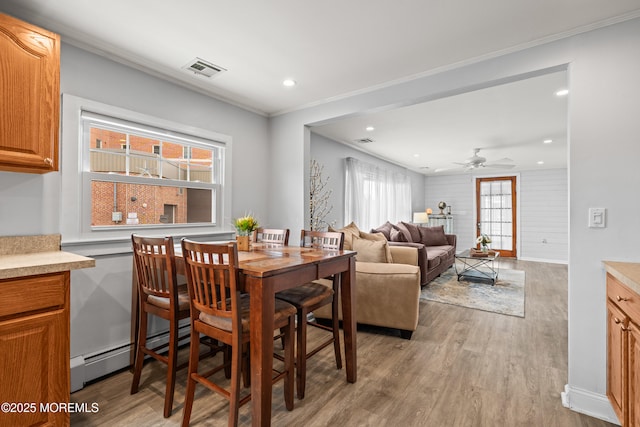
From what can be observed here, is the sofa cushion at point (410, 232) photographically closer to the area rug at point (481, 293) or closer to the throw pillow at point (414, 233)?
the throw pillow at point (414, 233)

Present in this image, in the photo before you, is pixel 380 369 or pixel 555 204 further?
pixel 555 204

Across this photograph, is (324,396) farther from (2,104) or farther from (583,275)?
(2,104)

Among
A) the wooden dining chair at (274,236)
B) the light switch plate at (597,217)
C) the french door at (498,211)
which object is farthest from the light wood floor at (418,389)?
the french door at (498,211)

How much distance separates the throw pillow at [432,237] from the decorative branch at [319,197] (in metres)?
2.60

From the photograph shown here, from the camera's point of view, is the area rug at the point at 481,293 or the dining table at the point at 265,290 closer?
the dining table at the point at 265,290

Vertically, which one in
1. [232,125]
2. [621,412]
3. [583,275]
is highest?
[232,125]

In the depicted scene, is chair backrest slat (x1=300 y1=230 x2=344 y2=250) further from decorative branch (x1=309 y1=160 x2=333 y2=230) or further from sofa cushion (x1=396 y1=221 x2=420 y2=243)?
sofa cushion (x1=396 y1=221 x2=420 y2=243)

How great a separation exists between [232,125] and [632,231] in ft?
11.2

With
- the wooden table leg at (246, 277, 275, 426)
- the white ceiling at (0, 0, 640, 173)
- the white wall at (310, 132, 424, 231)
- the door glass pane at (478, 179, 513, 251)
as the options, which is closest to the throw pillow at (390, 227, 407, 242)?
the white wall at (310, 132, 424, 231)

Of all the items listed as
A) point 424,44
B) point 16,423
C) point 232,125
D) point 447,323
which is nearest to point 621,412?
point 447,323

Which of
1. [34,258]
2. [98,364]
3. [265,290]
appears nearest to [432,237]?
[265,290]

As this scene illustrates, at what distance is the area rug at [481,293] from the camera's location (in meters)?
4.05

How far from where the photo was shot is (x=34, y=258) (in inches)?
68.2

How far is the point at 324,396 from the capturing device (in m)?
2.08
